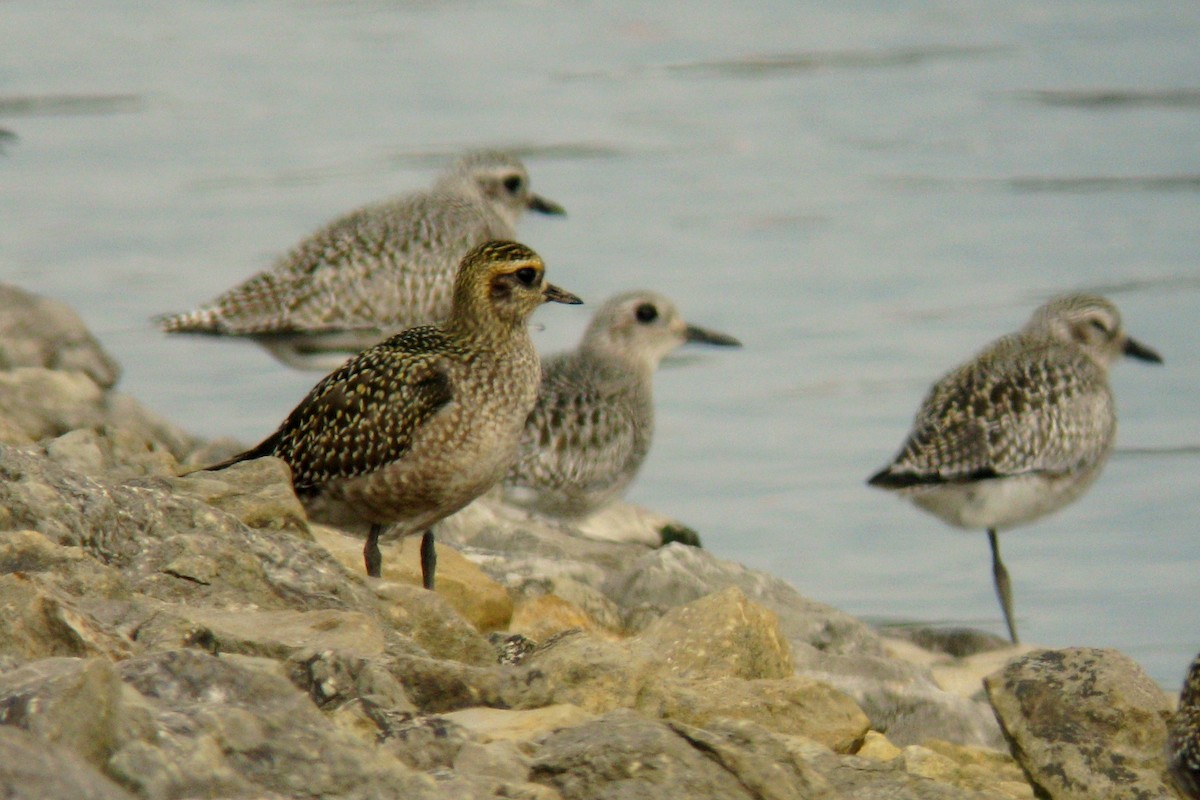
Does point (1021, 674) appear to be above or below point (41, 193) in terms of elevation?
above

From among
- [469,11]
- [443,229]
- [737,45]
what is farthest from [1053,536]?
[469,11]

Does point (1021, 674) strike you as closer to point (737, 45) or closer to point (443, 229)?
point (443, 229)

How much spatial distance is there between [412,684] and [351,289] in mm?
8296

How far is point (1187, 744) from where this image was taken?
5949 millimetres

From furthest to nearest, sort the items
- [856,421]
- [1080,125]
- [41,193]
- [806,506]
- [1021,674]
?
[1080,125], [41,193], [856,421], [806,506], [1021,674]

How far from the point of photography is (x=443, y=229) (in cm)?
1367

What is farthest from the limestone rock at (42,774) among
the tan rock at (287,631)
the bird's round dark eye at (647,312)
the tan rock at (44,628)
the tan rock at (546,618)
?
the bird's round dark eye at (647,312)

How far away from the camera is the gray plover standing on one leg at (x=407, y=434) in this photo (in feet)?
A: 26.3

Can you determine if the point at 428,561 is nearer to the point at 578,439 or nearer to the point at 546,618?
the point at 546,618

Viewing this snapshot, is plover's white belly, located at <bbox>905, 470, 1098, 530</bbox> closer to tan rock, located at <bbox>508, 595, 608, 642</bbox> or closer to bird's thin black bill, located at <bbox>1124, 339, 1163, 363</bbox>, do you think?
bird's thin black bill, located at <bbox>1124, 339, 1163, 363</bbox>

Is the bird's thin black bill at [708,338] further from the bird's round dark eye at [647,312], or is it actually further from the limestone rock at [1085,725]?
the limestone rock at [1085,725]

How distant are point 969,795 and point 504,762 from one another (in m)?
1.13

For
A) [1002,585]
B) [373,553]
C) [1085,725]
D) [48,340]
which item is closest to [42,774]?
[1085,725]

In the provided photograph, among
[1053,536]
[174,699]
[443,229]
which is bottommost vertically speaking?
[1053,536]
